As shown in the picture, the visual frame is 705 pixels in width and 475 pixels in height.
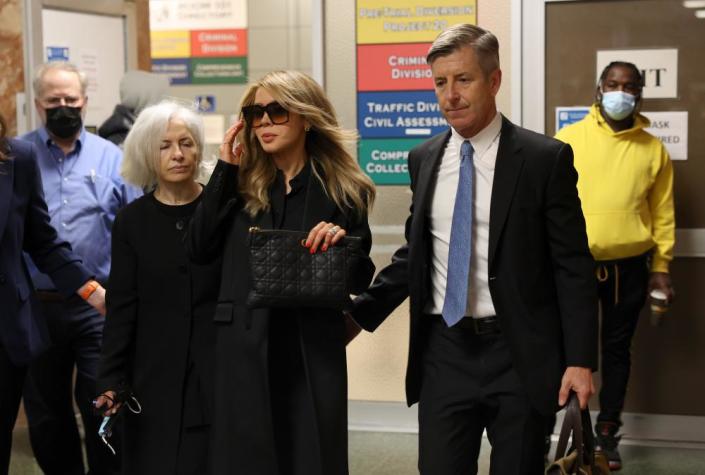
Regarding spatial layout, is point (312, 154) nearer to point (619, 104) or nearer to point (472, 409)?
point (472, 409)

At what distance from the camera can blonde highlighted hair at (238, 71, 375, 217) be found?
10.8 feet

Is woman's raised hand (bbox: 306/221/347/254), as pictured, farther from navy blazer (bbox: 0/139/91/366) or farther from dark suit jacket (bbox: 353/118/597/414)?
navy blazer (bbox: 0/139/91/366)

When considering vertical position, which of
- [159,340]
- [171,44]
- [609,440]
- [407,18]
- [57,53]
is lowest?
[609,440]

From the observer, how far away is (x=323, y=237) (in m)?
3.17

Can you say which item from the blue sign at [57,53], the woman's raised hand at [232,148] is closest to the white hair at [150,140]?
the woman's raised hand at [232,148]

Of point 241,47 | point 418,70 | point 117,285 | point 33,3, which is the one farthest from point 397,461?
point 241,47

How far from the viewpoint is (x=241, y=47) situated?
38.8 ft

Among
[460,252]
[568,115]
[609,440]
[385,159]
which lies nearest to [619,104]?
[568,115]

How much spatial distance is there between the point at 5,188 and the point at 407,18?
9.36 ft

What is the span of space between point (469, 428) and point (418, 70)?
324cm

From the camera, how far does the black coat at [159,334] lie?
3.61m

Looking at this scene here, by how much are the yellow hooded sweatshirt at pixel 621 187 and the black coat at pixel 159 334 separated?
230 cm

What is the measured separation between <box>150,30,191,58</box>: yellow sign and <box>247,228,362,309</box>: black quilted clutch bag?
931 cm

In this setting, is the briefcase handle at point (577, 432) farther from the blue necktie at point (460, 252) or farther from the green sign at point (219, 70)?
the green sign at point (219, 70)
